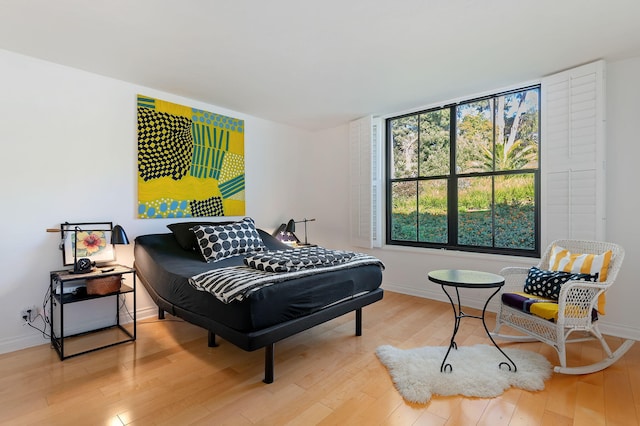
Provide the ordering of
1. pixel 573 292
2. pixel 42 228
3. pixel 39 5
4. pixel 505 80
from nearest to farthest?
pixel 39 5 < pixel 573 292 < pixel 42 228 < pixel 505 80

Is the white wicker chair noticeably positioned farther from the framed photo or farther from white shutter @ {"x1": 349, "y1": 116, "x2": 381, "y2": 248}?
the framed photo

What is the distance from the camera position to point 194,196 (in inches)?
145

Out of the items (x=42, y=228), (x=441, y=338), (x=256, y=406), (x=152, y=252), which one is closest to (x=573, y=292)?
(x=441, y=338)

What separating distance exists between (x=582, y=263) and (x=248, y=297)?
257cm

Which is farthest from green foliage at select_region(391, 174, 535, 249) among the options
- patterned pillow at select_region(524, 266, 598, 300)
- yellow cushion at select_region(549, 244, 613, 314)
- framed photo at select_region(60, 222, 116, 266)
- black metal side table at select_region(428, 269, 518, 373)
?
framed photo at select_region(60, 222, 116, 266)

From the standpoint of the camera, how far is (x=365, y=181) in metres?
4.43

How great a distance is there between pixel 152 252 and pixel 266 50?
206cm

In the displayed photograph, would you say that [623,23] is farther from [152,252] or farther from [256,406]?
[152,252]

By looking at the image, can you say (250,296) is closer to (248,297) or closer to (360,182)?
(248,297)

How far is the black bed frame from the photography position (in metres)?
1.90

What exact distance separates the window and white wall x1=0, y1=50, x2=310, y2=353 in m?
3.04

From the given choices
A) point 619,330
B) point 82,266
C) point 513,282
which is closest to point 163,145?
point 82,266

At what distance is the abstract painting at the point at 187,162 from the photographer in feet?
10.9

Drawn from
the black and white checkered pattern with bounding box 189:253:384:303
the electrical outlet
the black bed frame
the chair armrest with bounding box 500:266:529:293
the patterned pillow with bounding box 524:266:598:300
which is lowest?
the electrical outlet
